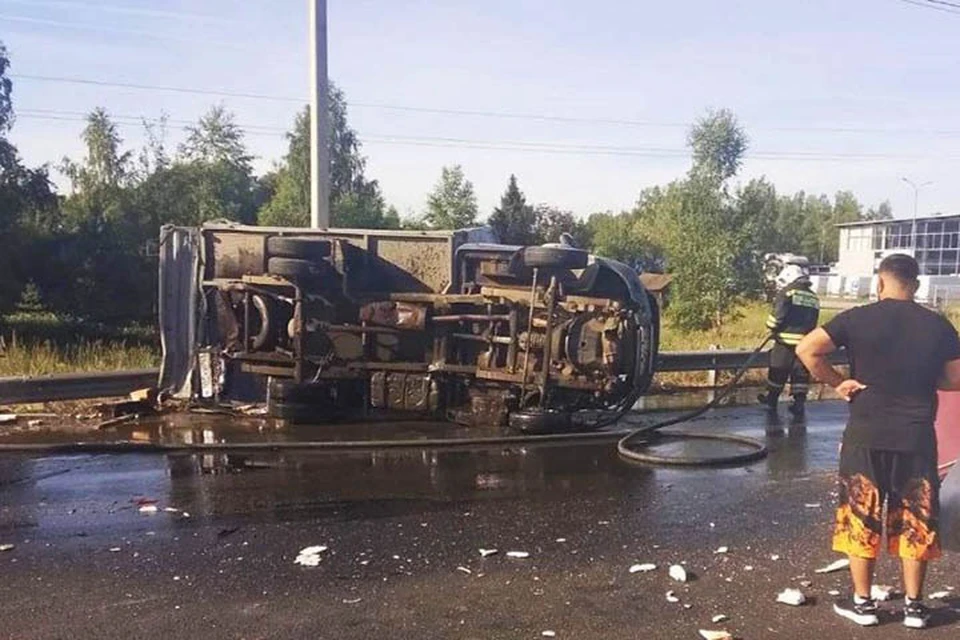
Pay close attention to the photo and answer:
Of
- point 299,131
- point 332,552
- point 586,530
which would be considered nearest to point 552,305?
point 586,530

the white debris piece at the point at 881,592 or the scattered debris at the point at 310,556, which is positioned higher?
the white debris piece at the point at 881,592

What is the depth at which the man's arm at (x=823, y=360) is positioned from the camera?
4.15m

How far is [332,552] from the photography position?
16.5 feet

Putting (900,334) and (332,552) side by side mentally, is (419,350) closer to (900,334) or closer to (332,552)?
(332,552)

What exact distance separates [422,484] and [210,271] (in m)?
3.90

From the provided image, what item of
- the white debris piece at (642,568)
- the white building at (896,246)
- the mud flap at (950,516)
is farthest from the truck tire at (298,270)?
the white building at (896,246)

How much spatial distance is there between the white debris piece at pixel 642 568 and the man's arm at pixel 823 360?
50.5 inches

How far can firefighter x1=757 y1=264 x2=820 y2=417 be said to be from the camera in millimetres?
9891

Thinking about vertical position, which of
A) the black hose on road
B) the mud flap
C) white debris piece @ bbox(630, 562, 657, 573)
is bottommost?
the black hose on road

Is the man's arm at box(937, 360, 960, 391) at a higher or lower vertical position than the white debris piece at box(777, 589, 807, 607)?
higher

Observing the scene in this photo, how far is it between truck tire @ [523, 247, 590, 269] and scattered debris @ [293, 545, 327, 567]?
390 centimetres

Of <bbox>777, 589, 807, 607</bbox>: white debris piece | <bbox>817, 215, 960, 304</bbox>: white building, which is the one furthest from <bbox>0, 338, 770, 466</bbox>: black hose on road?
<bbox>817, 215, 960, 304</bbox>: white building

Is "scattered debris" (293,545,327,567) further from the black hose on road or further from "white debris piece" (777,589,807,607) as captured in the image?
the black hose on road

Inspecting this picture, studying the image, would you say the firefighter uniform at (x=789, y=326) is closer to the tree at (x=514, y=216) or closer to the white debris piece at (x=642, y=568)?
the white debris piece at (x=642, y=568)
